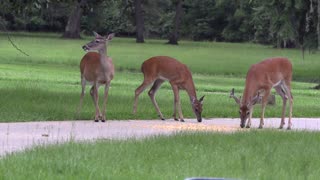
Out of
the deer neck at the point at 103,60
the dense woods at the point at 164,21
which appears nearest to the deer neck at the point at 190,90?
the deer neck at the point at 103,60

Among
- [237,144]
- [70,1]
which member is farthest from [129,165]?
[70,1]

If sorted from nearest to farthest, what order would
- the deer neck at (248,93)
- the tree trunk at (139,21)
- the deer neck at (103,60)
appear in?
the deer neck at (248,93) < the deer neck at (103,60) < the tree trunk at (139,21)

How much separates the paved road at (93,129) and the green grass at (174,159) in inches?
41.3

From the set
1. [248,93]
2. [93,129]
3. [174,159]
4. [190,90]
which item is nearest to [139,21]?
[190,90]

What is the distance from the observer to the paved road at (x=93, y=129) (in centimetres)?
1283

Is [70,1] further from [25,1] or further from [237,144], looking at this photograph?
[237,144]

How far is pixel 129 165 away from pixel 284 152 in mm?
2699

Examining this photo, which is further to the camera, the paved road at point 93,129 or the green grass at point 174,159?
the paved road at point 93,129

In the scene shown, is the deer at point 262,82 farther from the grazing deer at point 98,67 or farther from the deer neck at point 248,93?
the grazing deer at point 98,67

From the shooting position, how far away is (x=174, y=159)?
1058 centimetres

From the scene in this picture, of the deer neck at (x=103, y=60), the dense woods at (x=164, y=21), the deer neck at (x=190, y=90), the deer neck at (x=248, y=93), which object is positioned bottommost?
the dense woods at (x=164, y=21)

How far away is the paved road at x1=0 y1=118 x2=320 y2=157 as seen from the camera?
12828 millimetres

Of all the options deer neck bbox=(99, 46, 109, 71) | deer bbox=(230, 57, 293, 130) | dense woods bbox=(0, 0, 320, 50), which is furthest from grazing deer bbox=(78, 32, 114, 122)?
dense woods bbox=(0, 0, 320, 50)

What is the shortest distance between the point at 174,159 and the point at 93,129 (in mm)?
4605
